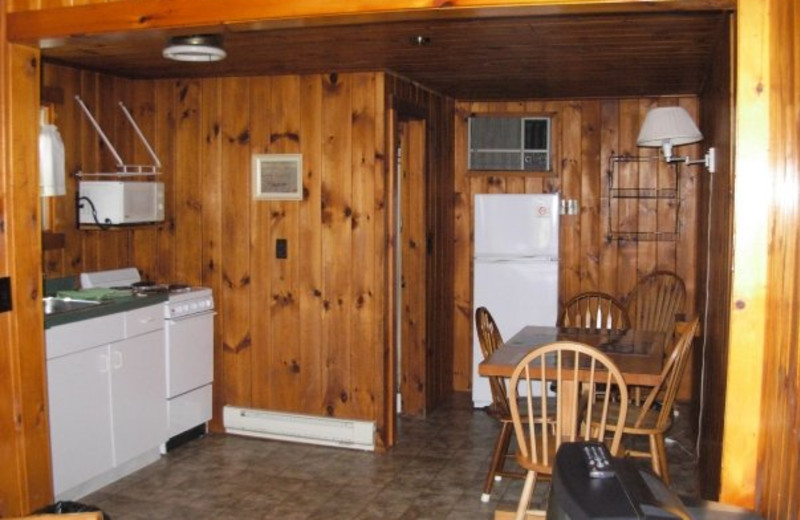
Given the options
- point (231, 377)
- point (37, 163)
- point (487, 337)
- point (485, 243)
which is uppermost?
point (37, 163)

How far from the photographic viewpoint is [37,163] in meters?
3.13

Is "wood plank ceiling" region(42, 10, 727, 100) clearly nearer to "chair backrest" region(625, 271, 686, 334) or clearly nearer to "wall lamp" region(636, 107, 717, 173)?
"wall lamp" region(636, 107, 717, 173)

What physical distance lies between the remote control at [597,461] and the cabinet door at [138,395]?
311 cm

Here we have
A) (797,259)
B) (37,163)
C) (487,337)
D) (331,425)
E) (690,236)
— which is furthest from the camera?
(690,236)

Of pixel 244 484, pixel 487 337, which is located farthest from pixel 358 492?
pixel 487 337

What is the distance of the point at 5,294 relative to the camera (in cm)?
304

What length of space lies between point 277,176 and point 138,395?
4.81ft

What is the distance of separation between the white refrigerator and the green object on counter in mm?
2378

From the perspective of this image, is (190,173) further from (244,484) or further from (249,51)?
(244,484)

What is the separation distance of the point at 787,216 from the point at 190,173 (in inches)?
152

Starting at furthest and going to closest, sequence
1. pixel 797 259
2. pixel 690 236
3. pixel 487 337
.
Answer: pixel 690 236 < pixel 487 337 < pixel 797 259

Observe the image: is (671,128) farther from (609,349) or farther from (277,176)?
(277,176)

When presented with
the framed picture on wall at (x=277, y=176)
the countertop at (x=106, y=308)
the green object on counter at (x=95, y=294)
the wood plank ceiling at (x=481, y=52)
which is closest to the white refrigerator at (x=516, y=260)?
the wood plank ceiling at (x=481, y=52)

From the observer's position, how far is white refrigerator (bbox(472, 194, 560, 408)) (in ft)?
18.9
